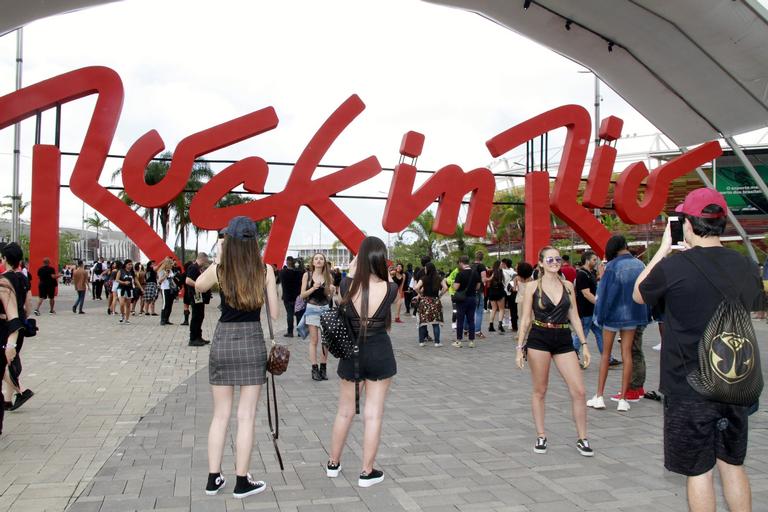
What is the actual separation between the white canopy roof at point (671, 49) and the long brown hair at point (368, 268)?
8662 millimetres

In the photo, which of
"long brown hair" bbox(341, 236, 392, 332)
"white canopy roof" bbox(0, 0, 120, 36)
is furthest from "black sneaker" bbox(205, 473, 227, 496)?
"white canopy roof" bbox(0, 0, 120, 36)

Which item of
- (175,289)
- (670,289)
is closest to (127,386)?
(670,289)

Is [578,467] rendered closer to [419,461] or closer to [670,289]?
[419,461]

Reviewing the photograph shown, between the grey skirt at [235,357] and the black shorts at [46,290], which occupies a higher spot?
the grey skirt at [235,357]

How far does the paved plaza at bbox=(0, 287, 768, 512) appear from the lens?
4105mm

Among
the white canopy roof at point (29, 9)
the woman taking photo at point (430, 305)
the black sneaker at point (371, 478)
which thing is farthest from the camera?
the woman taking photo at point (430, 305)

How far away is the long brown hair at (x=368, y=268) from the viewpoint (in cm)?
452

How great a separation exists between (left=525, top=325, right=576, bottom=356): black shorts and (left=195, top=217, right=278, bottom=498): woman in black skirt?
2.26m

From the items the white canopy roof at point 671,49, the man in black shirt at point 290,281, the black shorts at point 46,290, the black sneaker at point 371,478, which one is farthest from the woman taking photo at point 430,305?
the black shorts at point 46,290

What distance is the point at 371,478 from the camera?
439 cm

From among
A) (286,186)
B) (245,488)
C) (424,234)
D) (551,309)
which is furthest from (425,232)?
(245,488)

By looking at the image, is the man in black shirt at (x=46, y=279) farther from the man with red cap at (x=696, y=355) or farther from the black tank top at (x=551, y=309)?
the man with red cap at (x=696, y=355)

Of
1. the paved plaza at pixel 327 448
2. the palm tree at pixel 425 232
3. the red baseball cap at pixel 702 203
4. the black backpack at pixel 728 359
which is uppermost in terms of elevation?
the palm tree at pixel 425 232

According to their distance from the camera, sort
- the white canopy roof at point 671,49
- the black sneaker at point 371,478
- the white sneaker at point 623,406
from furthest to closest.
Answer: the white canopy roof at point 671,49
the white sneaker at point 623,406
the black sneaker at point 371,478
